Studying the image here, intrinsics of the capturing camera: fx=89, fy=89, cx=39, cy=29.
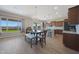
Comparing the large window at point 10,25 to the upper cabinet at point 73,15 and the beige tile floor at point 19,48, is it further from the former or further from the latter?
the upper cabinet at point 73,15

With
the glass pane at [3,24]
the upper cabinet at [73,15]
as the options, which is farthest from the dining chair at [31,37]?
the upper cabinet at [73,15]

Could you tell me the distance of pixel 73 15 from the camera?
4027 mm

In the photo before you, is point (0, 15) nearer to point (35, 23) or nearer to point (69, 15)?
point (35, 23)

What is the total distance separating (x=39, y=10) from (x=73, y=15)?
1627 mm

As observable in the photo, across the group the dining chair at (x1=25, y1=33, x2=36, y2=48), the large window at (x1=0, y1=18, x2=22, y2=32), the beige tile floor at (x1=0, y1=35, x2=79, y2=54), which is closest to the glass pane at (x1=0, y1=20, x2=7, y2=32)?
the large window at (x1=0, y1=18, x2=22, y2=32)

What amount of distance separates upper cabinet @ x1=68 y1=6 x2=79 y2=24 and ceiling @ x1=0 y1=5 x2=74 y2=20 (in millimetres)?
511

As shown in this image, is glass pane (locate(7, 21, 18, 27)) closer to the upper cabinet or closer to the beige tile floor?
the beige tile floor

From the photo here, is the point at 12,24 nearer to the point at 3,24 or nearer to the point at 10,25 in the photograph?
the point at 10,25

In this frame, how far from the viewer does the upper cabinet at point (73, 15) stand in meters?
3.84

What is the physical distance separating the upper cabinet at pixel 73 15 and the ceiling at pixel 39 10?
511 mm

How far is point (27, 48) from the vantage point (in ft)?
11.8
